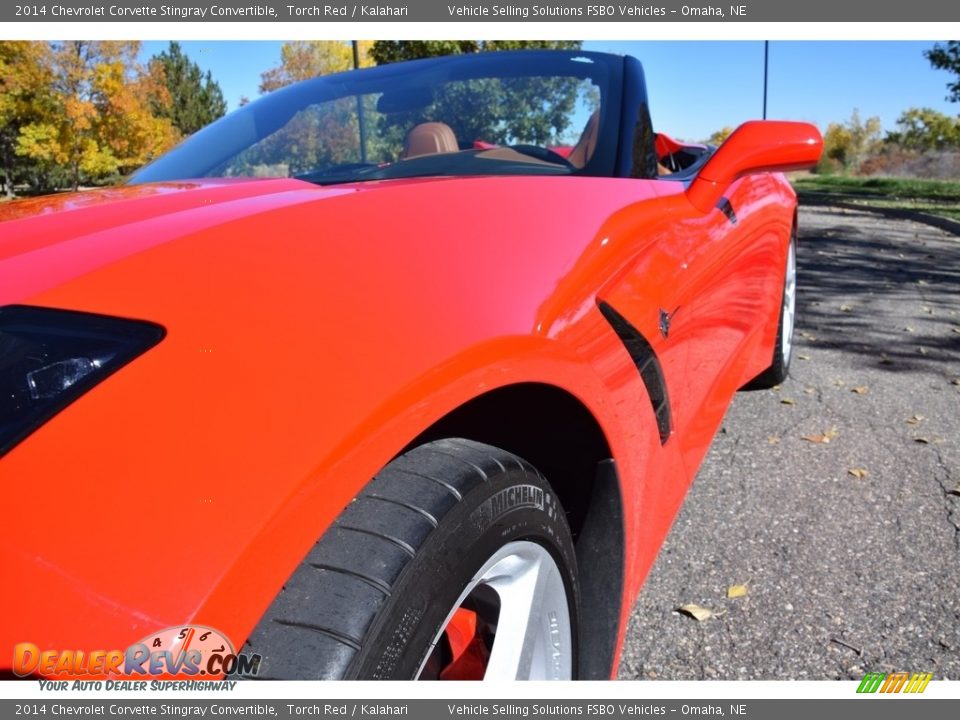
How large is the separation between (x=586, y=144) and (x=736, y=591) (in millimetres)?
1321

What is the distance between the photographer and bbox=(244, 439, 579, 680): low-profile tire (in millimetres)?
780

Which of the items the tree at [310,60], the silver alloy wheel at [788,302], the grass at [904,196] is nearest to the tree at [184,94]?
the tree at [310,60]

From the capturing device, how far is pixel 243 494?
2.38 ft

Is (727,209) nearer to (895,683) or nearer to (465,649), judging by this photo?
(895,683)

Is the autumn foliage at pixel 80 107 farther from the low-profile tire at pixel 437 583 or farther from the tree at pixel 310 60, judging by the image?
the low-profile tire at pixel 437 583

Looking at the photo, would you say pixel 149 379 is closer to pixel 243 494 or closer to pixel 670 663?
pixel 243 494

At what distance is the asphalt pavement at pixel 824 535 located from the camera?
186cm

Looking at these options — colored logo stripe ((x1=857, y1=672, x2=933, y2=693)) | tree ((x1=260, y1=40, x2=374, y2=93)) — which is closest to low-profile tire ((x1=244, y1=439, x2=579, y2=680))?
colored logo stripe ((x1=857, y1=672, x2=933, y2=693))

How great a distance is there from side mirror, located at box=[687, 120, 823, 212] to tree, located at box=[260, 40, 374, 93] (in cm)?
1556

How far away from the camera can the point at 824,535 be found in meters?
2.42

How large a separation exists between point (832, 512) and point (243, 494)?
2371 mm

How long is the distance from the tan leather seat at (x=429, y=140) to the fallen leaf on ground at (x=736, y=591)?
1469 mm

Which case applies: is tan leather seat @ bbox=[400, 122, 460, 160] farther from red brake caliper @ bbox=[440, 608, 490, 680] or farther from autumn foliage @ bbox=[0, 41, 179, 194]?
autumn foliage @ bbox=[0, 41, 179, 194]

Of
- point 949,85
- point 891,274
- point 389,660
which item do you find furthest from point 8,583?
point 949,85
